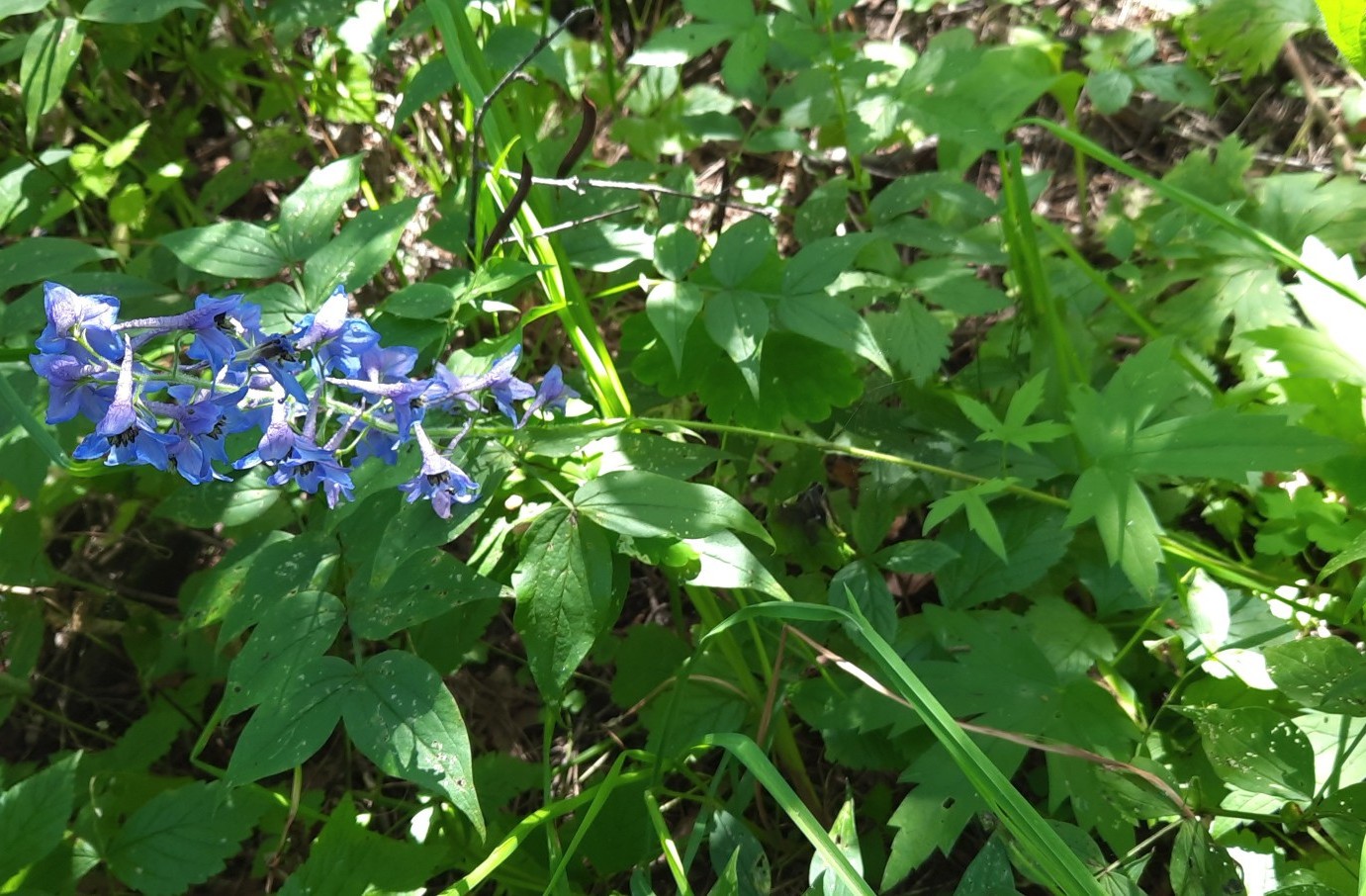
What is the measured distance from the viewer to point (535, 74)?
9.53 ft

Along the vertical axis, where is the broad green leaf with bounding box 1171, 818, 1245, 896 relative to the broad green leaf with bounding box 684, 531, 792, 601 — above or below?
below

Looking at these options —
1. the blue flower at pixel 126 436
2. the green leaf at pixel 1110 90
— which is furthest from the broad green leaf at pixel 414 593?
the green leaf at pixel 1110 90

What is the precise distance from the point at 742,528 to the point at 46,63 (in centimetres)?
206

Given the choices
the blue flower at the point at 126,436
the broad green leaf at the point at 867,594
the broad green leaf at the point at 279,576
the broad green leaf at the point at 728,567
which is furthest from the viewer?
the broad green leaf at the point at 867,594

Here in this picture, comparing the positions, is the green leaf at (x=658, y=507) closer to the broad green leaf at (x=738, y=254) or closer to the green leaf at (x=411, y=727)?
the green leaf at (x=411, y=727)

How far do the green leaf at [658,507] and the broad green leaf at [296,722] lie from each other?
0.47 m

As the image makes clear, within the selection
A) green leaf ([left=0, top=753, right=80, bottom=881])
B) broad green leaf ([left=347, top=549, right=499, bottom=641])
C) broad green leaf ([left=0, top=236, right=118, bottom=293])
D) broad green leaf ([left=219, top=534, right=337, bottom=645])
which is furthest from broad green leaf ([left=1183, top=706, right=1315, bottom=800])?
broad green leaf ([left=0, top=236, right=118, bottom=293])

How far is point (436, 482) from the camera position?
142cm

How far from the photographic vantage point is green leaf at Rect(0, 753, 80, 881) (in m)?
1.77

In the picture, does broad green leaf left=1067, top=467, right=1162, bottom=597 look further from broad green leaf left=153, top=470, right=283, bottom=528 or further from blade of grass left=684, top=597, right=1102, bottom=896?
broad green leaf left=153, top=470, right=283, bottom=528

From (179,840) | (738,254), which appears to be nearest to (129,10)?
(738,254)

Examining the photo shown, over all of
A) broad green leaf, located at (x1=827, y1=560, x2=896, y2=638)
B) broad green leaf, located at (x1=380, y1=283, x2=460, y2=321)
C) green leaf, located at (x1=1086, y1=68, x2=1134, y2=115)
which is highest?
green leaf, located at (x1=1086, y1=68, x2=1134, y2=115)

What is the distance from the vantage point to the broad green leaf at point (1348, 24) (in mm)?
1587

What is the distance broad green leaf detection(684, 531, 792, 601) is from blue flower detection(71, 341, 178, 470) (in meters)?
0.79
